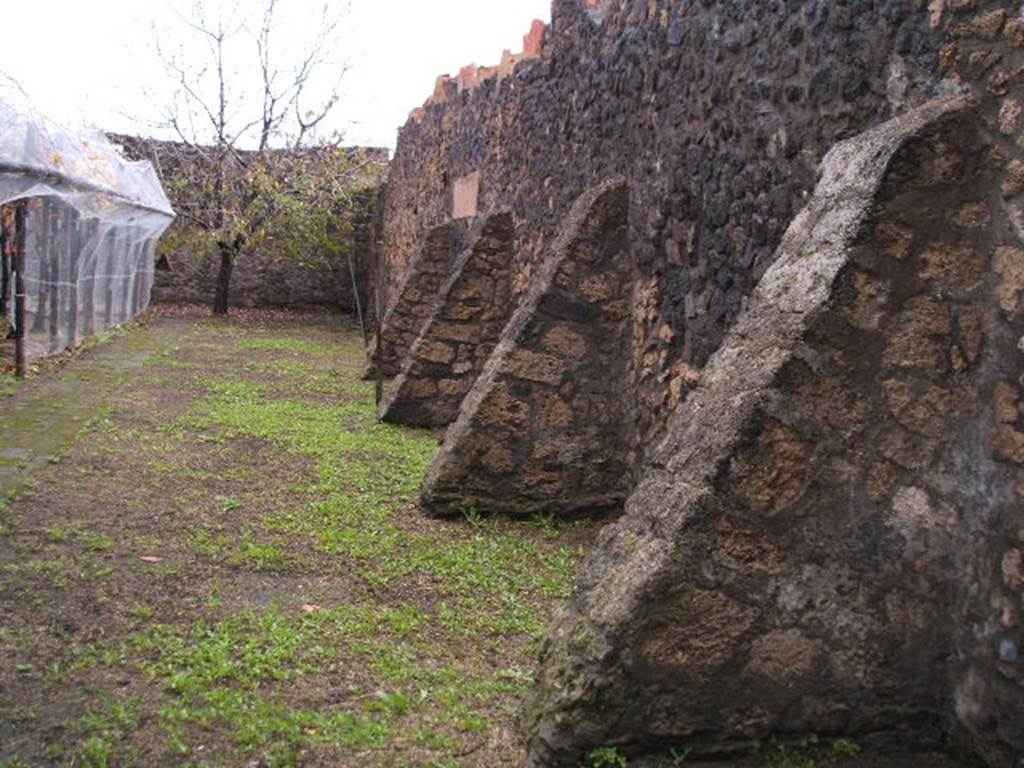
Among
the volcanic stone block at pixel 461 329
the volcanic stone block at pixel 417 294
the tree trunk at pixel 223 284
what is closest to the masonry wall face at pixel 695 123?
the volcanic stone block at pixel 461 329

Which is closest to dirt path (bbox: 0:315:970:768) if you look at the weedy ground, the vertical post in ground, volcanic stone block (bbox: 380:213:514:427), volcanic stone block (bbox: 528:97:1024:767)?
the weedy ground

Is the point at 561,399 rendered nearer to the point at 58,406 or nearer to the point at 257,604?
the point at 257,604

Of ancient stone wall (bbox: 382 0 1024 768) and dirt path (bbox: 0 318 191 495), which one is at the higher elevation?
ancient stone wall (bbox: 382 0 1024 768)

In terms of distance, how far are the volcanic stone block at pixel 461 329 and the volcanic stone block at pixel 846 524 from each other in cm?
517

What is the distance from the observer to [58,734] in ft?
9.62

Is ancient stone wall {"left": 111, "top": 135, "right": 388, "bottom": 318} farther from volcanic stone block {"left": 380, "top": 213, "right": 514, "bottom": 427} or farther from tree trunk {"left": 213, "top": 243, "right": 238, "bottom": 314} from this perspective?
volcanic stone block {"left": 380, "top": 213, "right": 514, "bottom": 427}

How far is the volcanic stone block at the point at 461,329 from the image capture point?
25.9 ft

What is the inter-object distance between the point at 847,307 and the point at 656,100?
2679mm

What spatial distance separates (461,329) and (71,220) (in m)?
6.17

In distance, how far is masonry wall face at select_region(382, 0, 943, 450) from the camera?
335 cm

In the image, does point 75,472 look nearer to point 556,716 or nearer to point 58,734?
point 58,734

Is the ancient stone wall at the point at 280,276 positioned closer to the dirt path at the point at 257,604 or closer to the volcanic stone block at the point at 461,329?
the volcanic stone block at the point at 461,329

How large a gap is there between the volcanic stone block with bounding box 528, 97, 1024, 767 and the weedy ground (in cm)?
51

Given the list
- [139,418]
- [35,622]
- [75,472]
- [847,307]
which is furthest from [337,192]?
[847,307]
